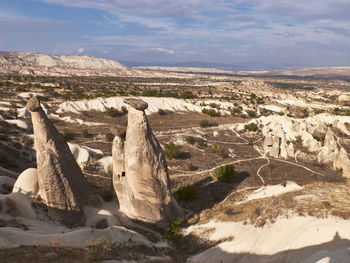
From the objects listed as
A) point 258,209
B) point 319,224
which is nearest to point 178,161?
point 258,209

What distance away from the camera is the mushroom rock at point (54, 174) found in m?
8.95

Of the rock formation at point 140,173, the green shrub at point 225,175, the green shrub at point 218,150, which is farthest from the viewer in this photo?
the green shrub at point 218,150

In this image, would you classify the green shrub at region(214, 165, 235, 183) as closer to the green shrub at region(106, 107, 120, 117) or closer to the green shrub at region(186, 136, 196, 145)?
the green shrub at region(186, 136, 196, 145)

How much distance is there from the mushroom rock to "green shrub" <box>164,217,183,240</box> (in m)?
3.43

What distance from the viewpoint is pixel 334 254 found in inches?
221

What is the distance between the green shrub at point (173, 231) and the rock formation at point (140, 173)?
1.36ft

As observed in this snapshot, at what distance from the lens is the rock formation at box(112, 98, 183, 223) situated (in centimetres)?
989

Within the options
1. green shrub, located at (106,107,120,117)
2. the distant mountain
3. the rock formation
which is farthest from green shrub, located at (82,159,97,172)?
the distant mountain

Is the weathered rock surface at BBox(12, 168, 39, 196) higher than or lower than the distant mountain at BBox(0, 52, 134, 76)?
lower

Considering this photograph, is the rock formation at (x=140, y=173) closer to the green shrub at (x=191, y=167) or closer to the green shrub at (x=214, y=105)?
the green shrub at (x=191, y=167)

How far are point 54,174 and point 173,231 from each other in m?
5.20

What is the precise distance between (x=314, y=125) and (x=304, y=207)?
25026mm

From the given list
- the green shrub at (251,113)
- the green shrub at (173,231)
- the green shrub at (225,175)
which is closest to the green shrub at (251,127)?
the green shrub at (251,113)

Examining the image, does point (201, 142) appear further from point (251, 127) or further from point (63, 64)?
point (63, 64)
